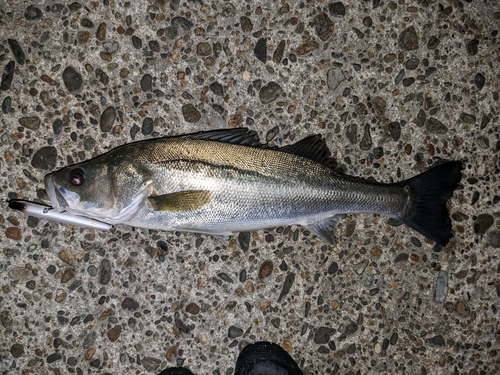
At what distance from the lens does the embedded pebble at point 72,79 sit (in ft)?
8.95

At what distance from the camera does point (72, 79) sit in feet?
8.96

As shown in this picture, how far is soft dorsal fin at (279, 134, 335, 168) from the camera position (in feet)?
8.65

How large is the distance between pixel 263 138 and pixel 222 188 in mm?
654

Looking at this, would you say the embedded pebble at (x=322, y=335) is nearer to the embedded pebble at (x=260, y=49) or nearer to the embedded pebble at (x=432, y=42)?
the embedded pebble at (x=260, y=49)

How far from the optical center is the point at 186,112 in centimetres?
279

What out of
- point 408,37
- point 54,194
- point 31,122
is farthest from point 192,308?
point 408,37

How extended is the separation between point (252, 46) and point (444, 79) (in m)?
1.54

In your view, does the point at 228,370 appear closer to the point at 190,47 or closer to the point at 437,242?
the point at 437,242

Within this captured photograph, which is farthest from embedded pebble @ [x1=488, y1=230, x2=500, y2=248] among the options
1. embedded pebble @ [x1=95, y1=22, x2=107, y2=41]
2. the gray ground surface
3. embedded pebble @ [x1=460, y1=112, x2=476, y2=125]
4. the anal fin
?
embedded pebble @ [x1=95, y1=22, x2=107, y2=41]

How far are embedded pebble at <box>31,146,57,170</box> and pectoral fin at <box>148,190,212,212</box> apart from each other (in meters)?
0.91

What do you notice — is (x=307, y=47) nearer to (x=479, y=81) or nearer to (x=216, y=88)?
(x=216, y=88)

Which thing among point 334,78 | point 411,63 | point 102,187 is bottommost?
point 102,187

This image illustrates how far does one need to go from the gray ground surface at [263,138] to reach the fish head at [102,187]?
17.4 inches

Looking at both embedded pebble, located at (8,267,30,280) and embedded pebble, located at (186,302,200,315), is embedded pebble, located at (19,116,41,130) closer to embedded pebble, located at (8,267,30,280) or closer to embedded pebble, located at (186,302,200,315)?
embedded pebble, located at (8,267,30,280)
